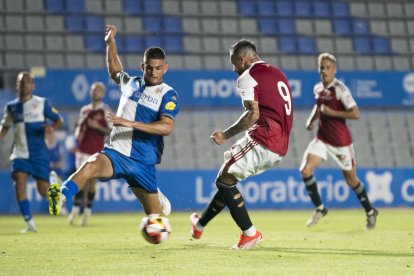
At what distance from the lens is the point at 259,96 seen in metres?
8.91

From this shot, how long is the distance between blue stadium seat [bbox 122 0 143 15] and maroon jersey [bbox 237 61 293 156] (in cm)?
1354

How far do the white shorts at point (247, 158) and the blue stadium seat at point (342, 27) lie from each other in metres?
15.1

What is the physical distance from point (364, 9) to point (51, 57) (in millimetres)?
8792

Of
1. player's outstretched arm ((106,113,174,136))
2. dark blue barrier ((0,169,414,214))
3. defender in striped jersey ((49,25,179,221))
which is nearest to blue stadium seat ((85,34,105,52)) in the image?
dark blue barrier ((0,169,414,214))

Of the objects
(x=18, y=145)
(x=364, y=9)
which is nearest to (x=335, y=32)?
(x=364, y=9)

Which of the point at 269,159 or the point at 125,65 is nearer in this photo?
the point at 269,159

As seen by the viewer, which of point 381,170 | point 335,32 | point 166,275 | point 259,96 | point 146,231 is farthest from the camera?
point 335,32

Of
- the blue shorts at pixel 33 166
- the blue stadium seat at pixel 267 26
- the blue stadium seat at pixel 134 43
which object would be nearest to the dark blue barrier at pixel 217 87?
the blue stadium seat at pixel 134 43

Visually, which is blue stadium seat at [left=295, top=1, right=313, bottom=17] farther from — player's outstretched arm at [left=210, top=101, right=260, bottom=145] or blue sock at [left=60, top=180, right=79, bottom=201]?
blue sock at [left=60, top=180, right=79, bottom=201]

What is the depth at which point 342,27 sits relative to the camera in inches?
932

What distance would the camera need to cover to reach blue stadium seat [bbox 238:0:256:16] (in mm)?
23000

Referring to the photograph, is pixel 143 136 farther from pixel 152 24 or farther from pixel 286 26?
pixel 286 26

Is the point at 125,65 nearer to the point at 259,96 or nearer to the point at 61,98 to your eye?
the point at 61,98

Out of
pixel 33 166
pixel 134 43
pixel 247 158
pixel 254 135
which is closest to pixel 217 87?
pixel 134 43
